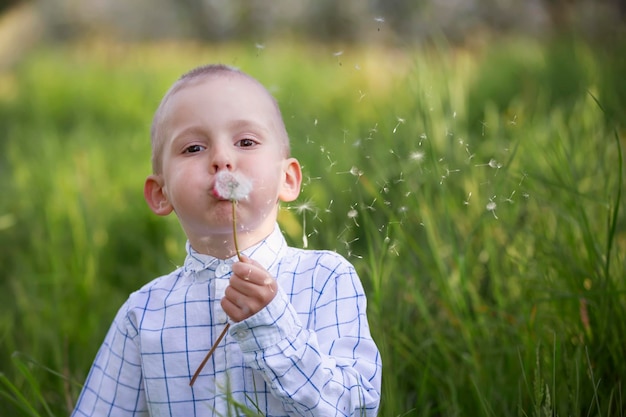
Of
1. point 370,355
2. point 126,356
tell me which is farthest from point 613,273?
point 126,356

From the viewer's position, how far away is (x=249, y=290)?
3.75 feet

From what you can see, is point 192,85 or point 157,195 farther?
point 157,195

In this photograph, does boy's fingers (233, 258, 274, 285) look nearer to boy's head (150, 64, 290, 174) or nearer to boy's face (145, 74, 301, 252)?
boy's face (145, 74, 301, 252)

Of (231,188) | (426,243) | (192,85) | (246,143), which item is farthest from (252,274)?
(426,243)

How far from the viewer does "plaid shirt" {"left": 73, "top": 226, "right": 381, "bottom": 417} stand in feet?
3.83

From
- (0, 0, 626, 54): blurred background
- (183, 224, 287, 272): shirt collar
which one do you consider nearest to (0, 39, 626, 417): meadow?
(183, 224, 287, 272): shirt collar

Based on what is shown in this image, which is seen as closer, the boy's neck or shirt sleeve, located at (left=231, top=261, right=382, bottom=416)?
shirt sleeve, located at (left=231, top=261, right=382, bottom=416)

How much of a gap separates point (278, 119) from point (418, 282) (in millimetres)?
810

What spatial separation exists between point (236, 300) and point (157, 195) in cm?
34

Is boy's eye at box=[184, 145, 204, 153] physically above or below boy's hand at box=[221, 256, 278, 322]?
above

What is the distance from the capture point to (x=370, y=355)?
1.27 metres

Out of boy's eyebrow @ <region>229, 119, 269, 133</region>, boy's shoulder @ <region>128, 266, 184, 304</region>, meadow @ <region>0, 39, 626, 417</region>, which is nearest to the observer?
boy's eyebrow @ <region>229, 119, 269, 133</region>

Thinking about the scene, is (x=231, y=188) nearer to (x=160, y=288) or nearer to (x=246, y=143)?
(x=246, y=143)

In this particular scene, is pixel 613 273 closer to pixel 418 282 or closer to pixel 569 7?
pixel 418 282
